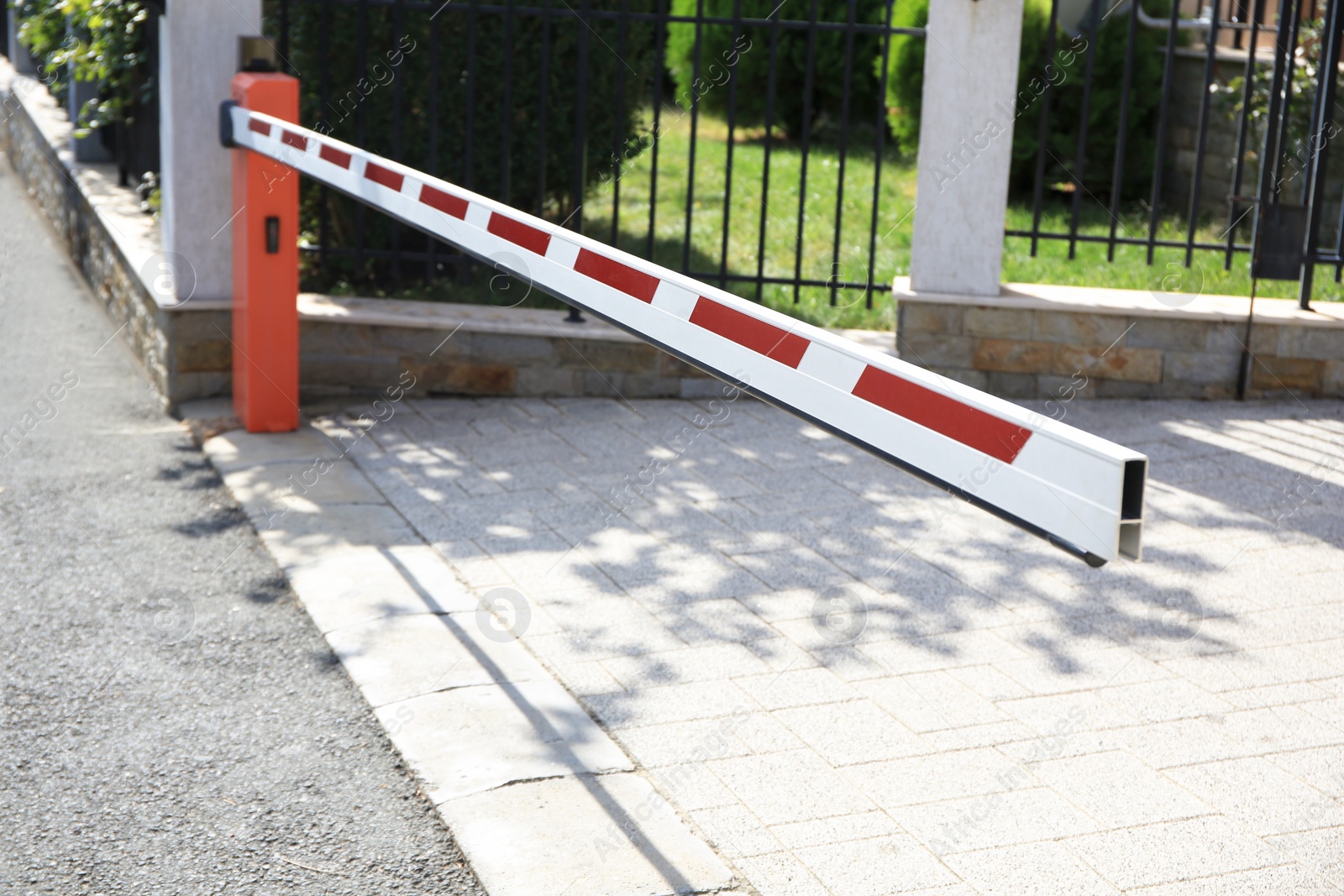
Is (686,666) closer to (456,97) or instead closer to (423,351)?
(423,351)

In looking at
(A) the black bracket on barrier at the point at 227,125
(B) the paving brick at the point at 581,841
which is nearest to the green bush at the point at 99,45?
(A) the black bracket on barrier at the point at 227,125

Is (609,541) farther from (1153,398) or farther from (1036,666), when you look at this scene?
(1153,398)

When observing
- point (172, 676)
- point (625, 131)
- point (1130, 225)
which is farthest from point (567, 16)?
→ point (172, 676)

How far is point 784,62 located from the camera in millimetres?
13414

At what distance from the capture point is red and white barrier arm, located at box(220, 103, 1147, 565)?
2322 mm

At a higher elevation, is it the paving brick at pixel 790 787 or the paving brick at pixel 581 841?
the paving brick at pixel 790 787

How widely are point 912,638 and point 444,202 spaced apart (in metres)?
2.10

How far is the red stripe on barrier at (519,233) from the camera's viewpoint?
12.8 feet

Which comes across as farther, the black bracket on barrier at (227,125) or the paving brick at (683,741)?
the black bracket on barrier at (227,125)

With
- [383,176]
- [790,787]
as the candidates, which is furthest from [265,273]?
[790,787]

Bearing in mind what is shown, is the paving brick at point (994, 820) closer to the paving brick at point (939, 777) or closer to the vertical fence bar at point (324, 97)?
the paving brick at point (939, 777)

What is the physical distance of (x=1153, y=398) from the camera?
7.24m

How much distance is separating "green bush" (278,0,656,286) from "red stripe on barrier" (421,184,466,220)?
2.93 meters

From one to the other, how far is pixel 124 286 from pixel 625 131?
321cm
